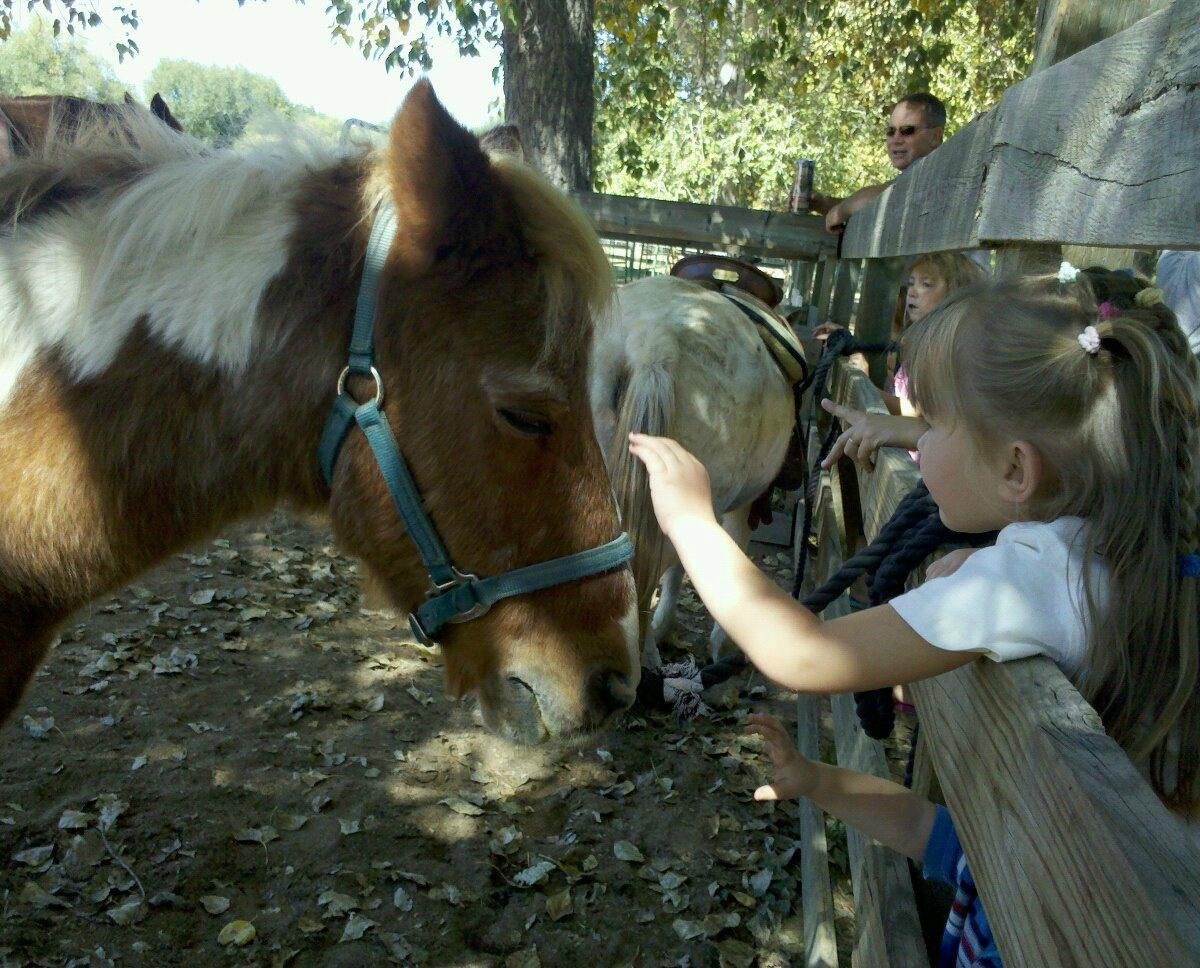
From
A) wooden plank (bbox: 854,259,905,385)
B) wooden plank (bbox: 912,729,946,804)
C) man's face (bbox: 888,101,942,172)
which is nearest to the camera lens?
wooden plank (bbox: 912,729,946,804)

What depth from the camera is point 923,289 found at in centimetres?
400

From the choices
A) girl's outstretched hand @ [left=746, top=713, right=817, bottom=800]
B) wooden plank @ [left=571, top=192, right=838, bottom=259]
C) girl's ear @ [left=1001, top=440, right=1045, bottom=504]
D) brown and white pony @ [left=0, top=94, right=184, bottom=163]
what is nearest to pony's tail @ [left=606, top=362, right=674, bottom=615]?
girl's outstretched hand @ [left=746, top=713, right=817, bottom=800]

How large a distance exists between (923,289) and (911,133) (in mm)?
2453

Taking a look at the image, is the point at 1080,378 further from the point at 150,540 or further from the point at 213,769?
the point at 213,769

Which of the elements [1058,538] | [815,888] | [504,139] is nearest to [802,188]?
[504,139]

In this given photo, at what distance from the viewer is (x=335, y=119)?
6.98 feet

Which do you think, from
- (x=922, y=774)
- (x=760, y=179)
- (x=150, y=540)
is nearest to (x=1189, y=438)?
(x=922, y=774)

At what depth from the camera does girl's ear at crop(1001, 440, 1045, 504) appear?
126 cm

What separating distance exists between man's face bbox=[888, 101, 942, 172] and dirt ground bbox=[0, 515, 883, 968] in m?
3.91

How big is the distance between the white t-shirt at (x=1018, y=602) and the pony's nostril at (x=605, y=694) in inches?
31.2

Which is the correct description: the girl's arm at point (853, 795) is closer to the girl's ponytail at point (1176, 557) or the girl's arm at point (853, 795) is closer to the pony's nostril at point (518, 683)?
the pony's nostril at point (518, 683)

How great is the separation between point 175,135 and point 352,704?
3079mm

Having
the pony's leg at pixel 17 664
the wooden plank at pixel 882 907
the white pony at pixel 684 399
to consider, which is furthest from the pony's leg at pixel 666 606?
the pony's leg at pixel 17 664

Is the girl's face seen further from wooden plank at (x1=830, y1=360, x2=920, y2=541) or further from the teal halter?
the teal halter
